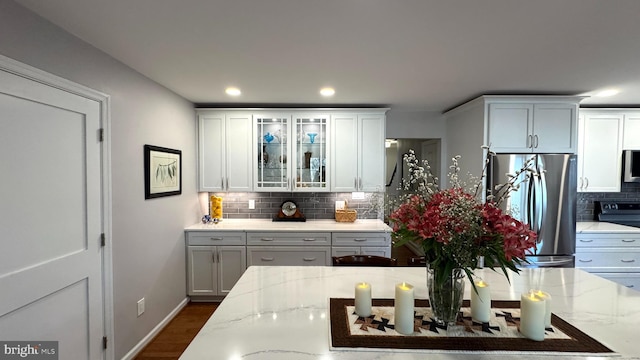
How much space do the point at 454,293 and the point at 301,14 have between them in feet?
5.09

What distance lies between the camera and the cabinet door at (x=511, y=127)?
10.3 ft

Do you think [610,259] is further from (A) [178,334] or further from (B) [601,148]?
(A) [178,334]

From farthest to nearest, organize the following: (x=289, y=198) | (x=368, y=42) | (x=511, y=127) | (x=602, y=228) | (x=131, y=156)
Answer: (x=289, y=198)
(x=602, y=228)
(x=511, y=127)
(x=131, y=156)
(x=368, y=42)

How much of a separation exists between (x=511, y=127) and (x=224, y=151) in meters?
3.32

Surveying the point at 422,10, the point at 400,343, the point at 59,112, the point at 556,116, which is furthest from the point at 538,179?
the point at 59,112

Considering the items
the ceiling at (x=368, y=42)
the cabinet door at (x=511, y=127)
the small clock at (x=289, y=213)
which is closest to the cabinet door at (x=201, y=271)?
the small clock at (x=289, y=213)

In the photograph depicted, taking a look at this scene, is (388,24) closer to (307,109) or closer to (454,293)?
(454,293)

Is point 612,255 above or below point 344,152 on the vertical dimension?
below

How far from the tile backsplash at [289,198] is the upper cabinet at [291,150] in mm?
281

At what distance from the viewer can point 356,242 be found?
337 cm

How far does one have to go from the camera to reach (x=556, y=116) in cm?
315

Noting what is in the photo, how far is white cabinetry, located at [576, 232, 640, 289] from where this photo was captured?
3.27 m

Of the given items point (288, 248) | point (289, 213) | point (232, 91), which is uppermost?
point (232, 91)

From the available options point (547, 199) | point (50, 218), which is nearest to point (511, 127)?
point (547, 199)
